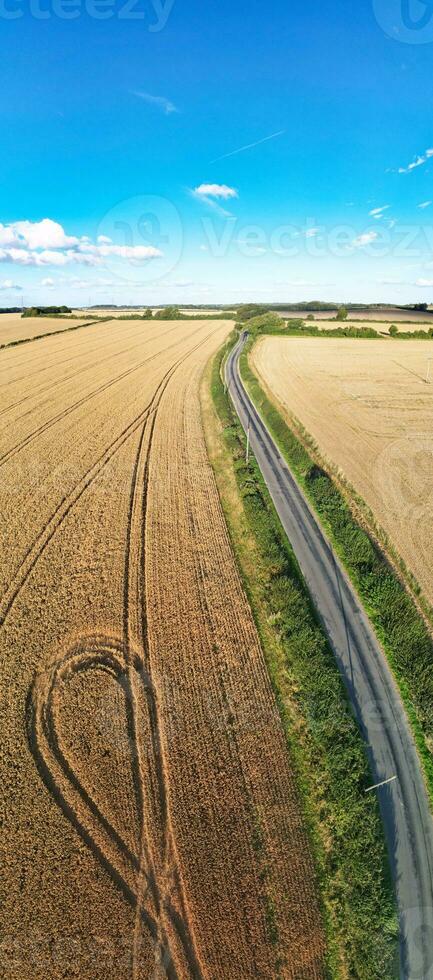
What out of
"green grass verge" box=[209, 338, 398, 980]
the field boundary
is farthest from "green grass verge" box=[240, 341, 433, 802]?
the field boundary

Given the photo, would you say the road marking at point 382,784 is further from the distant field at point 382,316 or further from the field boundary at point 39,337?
the distant field at point 382,316

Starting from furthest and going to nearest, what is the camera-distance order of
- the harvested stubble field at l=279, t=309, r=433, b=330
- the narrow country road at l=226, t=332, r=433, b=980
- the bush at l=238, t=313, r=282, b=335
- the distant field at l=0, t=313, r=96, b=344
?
the harvested stubble field at l=279, t=309, r=433, b=330, the bush at l=238, t=313, r=282, b=335, the distant field at l=0, t=313, r=96, b=344, the narrow country road at l=226, t=332, r=433, b=980

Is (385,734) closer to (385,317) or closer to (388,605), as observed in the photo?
(388,605)

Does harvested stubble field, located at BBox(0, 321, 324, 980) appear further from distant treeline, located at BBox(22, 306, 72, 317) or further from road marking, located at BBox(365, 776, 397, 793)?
distant treeline, located at BBox(22, 306, 72, 317)

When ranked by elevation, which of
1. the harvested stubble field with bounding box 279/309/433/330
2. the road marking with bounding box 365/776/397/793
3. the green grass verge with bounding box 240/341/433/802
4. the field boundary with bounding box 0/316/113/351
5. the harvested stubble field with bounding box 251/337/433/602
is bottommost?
the road marking with bounding box 365/776/397/793

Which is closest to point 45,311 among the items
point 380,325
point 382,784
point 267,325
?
point 267,325

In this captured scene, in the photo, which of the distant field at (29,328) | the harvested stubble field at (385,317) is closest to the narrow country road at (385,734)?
the distant field at (29,328)
